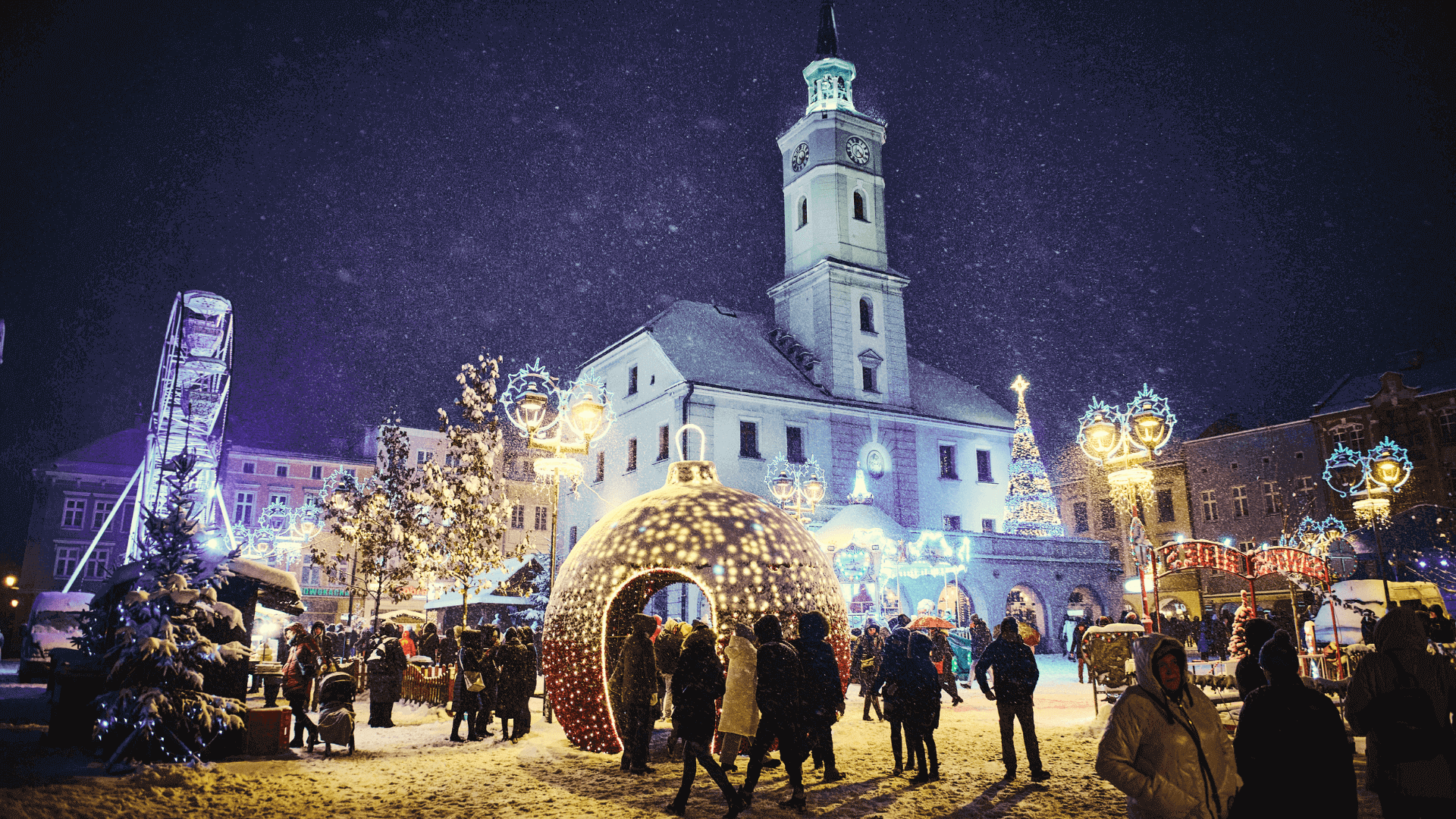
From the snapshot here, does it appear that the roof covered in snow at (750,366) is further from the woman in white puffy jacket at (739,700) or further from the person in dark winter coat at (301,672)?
the woman in white puffy jacket at (739,700)

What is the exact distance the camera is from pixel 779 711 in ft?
24.3

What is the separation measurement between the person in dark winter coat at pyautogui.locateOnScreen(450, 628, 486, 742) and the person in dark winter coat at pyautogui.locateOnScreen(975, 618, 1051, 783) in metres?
7.65

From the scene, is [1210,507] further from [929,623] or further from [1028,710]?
[1028,710]

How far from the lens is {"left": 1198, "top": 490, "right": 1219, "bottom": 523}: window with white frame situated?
142 ft

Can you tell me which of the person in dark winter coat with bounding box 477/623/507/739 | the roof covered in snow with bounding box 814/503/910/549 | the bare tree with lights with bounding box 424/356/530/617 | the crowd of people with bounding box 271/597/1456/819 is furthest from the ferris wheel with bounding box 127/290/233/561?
the roof covered in snow with bounding box 814/503/910/549

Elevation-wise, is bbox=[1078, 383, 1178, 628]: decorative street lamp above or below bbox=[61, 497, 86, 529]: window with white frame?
below

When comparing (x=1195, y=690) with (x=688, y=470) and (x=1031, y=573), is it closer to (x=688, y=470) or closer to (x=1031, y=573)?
(x=688, y=470)

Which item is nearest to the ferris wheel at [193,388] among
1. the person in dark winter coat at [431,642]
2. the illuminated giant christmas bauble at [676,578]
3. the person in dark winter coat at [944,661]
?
the person in dark winter coat at [431,642]

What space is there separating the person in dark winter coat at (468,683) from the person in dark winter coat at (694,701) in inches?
234

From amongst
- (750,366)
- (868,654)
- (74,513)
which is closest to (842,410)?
(750,366)

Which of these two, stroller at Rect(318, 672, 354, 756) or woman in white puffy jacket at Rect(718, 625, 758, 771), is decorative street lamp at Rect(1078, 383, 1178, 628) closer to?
woman in white puffy jacket at Rect(718, 625, 758, 771)

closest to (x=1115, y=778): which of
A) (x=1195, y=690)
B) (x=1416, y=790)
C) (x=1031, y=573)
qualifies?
(x=1195, y=690)

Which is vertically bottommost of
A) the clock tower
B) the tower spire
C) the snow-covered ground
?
the snow-covered ground

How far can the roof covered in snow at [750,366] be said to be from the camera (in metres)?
35.1
